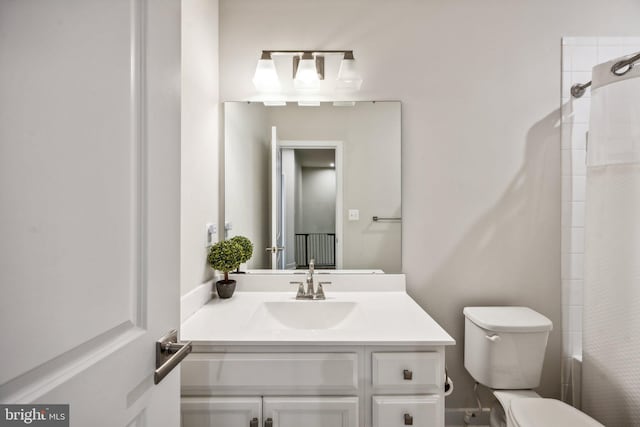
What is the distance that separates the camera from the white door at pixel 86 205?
37 centimetres

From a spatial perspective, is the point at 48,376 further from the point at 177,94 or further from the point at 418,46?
the point at 418,46

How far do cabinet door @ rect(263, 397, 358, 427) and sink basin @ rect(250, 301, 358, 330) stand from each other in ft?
1.23

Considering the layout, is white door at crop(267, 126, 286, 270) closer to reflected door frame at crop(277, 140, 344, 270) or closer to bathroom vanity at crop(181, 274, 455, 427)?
reflected door frame at crop(277, 140, 344, 270)

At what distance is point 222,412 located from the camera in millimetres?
1118

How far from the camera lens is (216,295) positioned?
1.68 metres

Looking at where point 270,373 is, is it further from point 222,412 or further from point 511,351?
point 511,351

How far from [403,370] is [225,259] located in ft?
3.03

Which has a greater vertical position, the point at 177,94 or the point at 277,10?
the point at 277,10

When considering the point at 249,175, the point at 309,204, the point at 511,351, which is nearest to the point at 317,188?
the point at 309,204

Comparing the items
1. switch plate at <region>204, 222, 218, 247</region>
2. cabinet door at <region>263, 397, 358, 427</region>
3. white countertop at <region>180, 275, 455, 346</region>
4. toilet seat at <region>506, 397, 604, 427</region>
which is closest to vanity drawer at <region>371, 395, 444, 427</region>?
cabinet door at <region>263, 397, 358, 427</region>

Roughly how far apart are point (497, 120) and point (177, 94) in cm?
170

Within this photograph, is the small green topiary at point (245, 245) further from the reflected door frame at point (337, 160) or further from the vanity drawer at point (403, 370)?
the vanity drawer at point (403, 370)

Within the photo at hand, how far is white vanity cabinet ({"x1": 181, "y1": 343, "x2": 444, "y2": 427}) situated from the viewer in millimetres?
1119

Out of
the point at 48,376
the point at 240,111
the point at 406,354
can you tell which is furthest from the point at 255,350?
the point at 240,111
